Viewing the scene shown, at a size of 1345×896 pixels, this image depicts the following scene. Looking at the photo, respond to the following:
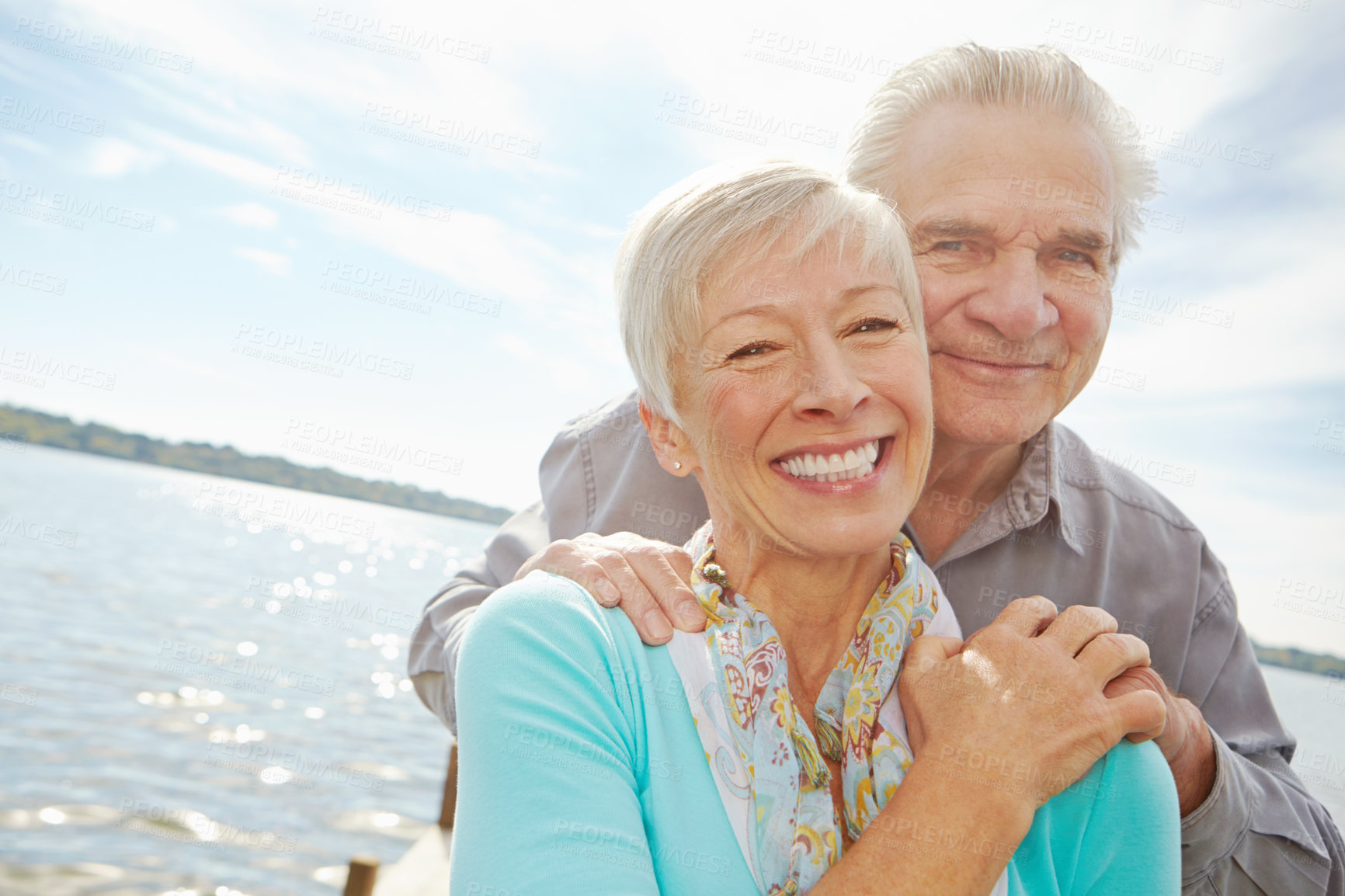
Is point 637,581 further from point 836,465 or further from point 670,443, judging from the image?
point 836,465

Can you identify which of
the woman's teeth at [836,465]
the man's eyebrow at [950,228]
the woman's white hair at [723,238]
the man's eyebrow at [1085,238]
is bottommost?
the woman's teeth at [836,465]

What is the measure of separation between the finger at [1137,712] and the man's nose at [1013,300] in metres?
1.00

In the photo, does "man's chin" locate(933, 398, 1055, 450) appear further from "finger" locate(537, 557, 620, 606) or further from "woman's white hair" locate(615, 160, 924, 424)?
"finger" locate(537, 557, 620, 606)

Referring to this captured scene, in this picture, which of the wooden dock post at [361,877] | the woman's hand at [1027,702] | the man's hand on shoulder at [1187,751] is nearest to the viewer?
the woman's hand at [1027,702]

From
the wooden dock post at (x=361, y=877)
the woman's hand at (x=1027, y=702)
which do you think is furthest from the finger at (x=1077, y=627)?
the wooden dock post at (x=361, y=877)

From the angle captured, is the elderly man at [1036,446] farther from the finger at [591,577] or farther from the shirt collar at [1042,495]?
the finger at [591,577]

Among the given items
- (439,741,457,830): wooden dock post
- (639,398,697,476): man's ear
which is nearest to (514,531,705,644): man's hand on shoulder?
(639,398,697,476): man's ear

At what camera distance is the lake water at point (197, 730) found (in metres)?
9.80

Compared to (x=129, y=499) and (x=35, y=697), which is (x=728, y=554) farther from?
(x=129, y=499)

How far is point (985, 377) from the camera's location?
2.26 metres

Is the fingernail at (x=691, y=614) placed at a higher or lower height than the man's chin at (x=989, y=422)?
lower

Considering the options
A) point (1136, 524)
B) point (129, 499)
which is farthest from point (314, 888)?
point (129, 499)

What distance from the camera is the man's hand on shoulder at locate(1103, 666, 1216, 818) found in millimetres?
1780

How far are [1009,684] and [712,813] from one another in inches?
21.5
